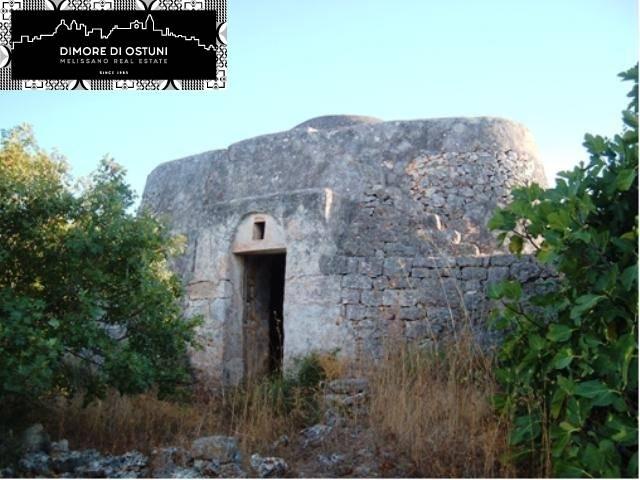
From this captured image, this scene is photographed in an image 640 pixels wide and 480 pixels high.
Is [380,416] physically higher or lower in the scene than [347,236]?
lower

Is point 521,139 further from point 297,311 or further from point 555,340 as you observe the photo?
point 555,340

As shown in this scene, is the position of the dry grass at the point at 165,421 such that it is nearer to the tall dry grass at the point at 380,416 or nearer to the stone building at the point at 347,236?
the tall dry grass at the point at 380,416

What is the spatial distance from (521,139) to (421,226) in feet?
5.90

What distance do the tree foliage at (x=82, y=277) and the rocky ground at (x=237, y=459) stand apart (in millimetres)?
525

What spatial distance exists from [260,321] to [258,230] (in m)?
1.28

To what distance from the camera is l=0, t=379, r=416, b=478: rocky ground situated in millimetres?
5367

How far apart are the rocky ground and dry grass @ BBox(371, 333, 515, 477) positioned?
18 cm

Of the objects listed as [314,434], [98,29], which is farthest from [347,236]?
[98,29]

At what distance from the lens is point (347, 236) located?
8.01m

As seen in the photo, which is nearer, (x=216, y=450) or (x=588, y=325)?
(x=588, y=325)

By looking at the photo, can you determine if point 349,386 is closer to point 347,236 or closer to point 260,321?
point 347,236

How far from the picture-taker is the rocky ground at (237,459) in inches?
211

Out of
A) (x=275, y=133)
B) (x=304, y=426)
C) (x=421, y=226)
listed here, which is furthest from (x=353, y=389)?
(x=275, y=133)

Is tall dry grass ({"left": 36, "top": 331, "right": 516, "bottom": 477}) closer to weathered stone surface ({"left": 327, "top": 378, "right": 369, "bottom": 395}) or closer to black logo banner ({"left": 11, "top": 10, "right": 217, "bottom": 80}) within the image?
weathered stone surface ({"left": 327, "top": 378, "right": 369, "bottom": 395})
